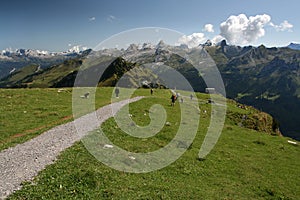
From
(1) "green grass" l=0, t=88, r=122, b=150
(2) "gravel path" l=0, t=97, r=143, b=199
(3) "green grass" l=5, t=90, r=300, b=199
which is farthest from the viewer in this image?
(1) "green grass" l=0, t=88, r=122, b=150

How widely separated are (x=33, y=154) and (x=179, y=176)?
13.3 m

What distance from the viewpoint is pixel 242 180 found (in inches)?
931

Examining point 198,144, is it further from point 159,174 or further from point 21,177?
point 21,177

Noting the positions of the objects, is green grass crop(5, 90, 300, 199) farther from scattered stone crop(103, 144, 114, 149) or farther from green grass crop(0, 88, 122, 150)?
green grass crop(0, 88, 122, 150)

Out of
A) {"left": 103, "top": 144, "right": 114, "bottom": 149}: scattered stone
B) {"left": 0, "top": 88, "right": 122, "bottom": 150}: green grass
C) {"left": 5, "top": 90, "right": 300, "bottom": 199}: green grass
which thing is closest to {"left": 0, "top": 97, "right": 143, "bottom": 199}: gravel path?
{"left": 5, "top": 90, "right": 300, "bottom": 199}: green grass

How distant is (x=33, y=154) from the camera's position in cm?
2200

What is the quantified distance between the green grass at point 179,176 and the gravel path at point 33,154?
860mm

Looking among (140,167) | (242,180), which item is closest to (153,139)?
(140,167)

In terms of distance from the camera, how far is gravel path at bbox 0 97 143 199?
1705cm

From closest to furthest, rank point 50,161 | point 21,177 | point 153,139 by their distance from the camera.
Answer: point 21,177 < point 50,161 < point 153,139

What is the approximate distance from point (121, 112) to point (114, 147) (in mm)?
18993

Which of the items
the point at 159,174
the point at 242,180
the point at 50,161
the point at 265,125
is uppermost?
the point at 50,161

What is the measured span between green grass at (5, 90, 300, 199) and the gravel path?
86 centimetres

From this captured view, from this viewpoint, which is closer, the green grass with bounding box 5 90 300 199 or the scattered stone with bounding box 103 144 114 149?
the green grass with bounding box 5 90 300 199
